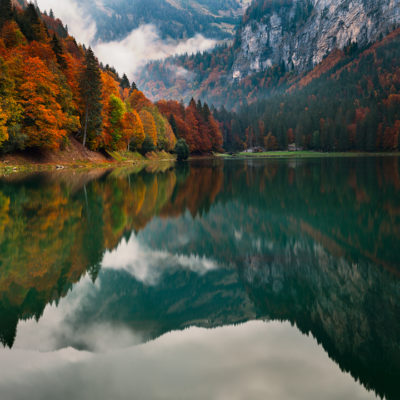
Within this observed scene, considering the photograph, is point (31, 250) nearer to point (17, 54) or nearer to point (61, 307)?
point (61, 307)

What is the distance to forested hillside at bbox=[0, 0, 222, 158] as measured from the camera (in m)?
35.2

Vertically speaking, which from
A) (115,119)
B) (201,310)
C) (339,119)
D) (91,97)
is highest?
(339,119)

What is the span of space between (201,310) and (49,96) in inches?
1593

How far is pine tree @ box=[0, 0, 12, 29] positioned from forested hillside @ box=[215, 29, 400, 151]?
11172 centimetres

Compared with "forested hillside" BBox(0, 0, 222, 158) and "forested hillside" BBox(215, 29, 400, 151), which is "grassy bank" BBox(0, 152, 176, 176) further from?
"forested hillside" BBox(215, 29, 400, 151)

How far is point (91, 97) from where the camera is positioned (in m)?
48.7

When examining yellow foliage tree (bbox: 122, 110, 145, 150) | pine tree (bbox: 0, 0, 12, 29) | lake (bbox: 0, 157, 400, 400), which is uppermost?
pine tree (bbox: 0, 0, 12, 29)

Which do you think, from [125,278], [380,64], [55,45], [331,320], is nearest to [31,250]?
[125,278]

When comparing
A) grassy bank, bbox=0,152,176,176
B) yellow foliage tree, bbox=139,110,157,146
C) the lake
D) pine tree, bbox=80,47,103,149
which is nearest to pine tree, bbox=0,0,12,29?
pine tree, bbox=80,47,103,149

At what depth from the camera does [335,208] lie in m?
13.8

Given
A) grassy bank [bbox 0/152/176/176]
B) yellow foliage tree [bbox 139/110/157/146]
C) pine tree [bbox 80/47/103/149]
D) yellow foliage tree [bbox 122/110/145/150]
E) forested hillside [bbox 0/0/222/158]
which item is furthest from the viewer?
yellow foliage tree [bbox 139/110/157/146]

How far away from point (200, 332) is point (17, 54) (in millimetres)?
43373

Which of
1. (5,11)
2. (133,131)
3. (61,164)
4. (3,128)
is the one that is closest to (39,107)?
(3,128)

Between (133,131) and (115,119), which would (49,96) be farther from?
(133,131)
